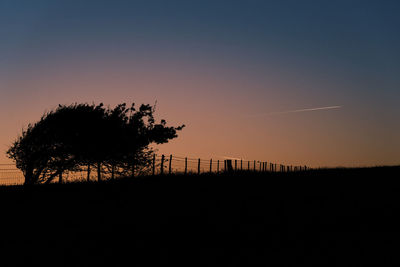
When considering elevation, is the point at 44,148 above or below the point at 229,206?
above

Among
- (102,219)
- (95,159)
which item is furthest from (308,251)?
(95,159)

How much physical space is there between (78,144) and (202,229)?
899 inches

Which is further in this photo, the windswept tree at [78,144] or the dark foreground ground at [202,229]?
the windswept tree at [78,144]

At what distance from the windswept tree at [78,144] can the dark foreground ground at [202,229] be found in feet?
48.4

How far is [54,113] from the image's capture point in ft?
98.4

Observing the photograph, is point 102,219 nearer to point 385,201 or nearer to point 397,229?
point 397,229

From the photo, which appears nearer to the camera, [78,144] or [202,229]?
[202,229]

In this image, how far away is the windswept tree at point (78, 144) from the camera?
28750 millimetres

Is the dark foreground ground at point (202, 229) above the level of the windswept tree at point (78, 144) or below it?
below

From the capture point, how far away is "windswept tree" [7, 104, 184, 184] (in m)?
28.8

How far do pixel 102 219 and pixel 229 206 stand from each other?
3.85m

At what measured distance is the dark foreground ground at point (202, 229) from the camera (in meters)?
6.79

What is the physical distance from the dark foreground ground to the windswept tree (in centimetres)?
1476

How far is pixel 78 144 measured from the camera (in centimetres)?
2930
